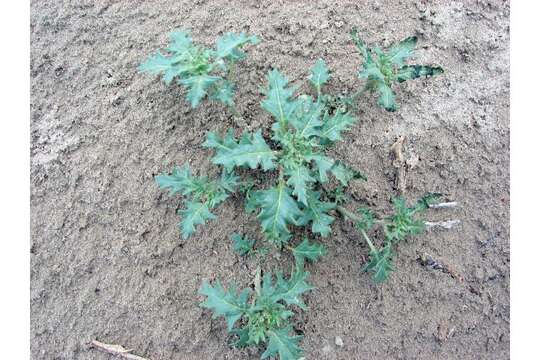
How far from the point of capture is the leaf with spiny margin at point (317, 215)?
10.6 feet

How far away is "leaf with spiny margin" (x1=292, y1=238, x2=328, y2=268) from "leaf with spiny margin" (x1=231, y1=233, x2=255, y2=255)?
12.6 inches

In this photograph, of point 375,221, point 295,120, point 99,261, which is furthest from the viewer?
point 99,261

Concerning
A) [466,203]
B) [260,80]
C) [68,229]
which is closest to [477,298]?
[466,203]

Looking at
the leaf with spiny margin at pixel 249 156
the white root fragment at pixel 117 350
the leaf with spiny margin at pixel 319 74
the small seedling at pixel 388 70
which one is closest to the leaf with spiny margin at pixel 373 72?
the small seedling at pixel 388 70

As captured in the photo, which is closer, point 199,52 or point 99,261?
point 199,52

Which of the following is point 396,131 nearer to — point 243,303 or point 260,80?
point 260,80

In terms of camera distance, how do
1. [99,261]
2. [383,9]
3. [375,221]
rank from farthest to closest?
[383,9]
[99,261]
[375,221]

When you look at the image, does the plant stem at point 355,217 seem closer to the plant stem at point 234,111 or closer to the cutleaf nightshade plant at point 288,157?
the cutleaf nightshade plant at point 288,157

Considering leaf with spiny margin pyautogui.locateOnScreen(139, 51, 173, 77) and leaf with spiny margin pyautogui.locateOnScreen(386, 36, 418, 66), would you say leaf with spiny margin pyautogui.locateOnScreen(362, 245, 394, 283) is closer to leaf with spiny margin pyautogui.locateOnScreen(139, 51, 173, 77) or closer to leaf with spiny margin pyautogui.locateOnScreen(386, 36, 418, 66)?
leaf with spiny margin pyautogui.locateOnScreen(386, 36, 418, 66)

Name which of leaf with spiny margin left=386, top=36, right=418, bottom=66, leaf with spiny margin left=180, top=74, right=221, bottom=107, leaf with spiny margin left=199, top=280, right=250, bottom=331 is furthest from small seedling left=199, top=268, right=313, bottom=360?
leaf with spiny margin left=386, top=36, right=418, bottom=66

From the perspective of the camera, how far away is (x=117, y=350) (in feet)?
11.4

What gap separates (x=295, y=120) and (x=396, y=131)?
3.32 feet

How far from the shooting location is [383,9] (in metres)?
3.84

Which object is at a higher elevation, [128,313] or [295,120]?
[295,120]
